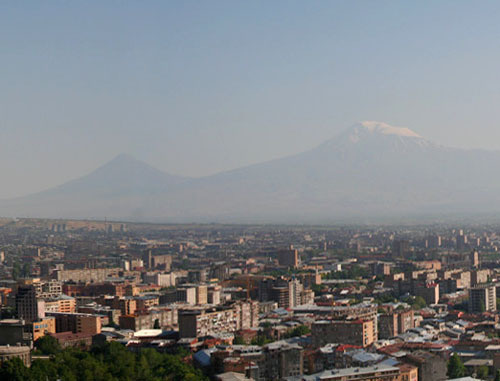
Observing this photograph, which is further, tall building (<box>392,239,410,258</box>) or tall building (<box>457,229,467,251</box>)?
tall building (<box>457,229,467,251</box>)

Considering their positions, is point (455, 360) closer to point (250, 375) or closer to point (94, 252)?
point (250, 375)

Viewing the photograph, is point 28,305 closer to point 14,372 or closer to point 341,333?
point 341,333

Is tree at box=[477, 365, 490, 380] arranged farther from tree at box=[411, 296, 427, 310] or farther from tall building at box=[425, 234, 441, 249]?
tall building at box=[425, 234, 441, 249]

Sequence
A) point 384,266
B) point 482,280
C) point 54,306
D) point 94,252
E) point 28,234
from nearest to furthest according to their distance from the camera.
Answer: point 54,306
point 482,280
point 384,266
point 94,252
point 28,234

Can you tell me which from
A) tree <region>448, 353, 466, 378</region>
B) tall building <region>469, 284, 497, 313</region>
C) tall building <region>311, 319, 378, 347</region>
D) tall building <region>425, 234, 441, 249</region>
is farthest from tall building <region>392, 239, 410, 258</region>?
tree <region>448, 353, 466, 378</region>

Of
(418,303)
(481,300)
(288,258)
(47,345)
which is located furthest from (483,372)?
(288,258)

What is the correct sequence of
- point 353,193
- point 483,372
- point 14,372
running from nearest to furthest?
point 14,372 → point 483,372 → point 353,193

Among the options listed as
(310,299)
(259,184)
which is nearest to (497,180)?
(259,184)
